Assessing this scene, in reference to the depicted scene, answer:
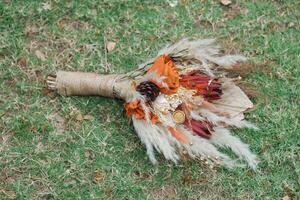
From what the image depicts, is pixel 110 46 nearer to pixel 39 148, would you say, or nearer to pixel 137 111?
pixel 137 111

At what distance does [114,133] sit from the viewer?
4262mm

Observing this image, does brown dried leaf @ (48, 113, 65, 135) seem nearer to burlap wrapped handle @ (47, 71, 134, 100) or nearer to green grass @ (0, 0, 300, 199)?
green grass @ (0, 0, 300, 199)

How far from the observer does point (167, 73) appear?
407cm

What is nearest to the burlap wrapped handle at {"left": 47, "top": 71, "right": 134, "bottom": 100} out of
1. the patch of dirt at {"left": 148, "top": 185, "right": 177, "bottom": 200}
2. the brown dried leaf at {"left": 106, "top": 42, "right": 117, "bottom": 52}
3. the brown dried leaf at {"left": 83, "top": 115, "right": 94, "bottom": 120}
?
the brown dried leaf at {"left": 83, "top": 115, "right": 94, "bottom": 120}

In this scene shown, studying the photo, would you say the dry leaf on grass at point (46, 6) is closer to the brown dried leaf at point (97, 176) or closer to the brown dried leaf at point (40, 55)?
the brown dried leaf at point (40, 55)

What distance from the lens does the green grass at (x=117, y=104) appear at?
4.14m

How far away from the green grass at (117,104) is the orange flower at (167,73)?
1.28 feet

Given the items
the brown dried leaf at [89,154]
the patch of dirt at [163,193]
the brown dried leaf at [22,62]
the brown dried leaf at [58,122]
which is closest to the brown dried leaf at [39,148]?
the brown dried leaf at [58,122]

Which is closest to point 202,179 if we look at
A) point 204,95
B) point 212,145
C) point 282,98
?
point 212,145

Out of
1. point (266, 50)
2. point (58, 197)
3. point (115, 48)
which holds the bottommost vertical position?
point (58, 197)

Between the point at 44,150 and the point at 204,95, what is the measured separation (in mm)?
1123

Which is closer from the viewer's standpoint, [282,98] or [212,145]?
[212,145]

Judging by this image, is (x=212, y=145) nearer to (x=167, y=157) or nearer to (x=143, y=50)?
(x=167, y=157)

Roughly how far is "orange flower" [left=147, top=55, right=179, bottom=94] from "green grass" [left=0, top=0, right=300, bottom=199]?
1.28ft
